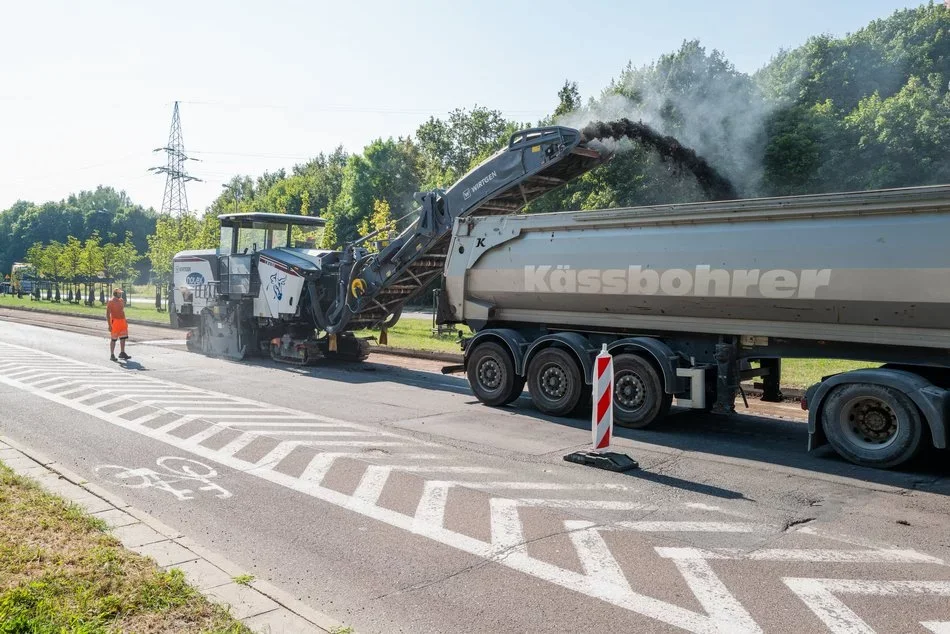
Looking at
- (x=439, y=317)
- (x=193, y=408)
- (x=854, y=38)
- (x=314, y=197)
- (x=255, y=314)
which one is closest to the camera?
(x=193, y=408)

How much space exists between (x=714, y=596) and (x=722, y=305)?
16.6ft

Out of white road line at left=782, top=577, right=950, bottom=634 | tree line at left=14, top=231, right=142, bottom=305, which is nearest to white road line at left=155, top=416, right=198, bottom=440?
white road line at left=782, top=577, right=950, bottom=634

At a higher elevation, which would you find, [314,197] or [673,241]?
[314,197]

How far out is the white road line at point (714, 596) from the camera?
4145 mm

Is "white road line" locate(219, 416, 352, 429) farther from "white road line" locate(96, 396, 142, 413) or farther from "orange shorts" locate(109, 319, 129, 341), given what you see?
"orange shorts" locate(109, 319, 129, 341)

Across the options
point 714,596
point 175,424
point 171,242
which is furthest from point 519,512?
point 171,242

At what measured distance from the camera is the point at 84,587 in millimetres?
4266

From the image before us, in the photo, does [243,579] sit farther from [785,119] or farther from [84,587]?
[785,119]

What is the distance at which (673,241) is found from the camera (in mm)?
9328

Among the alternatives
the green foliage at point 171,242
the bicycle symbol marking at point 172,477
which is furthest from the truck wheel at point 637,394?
the green foliage at point 171,242


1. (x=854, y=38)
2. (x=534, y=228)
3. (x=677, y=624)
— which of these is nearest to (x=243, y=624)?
(x=677, y=624)

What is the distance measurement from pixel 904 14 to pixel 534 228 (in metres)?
49.0

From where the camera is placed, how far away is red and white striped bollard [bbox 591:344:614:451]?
743cm

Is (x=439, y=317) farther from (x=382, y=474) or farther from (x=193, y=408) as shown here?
(x=382, y=474)
